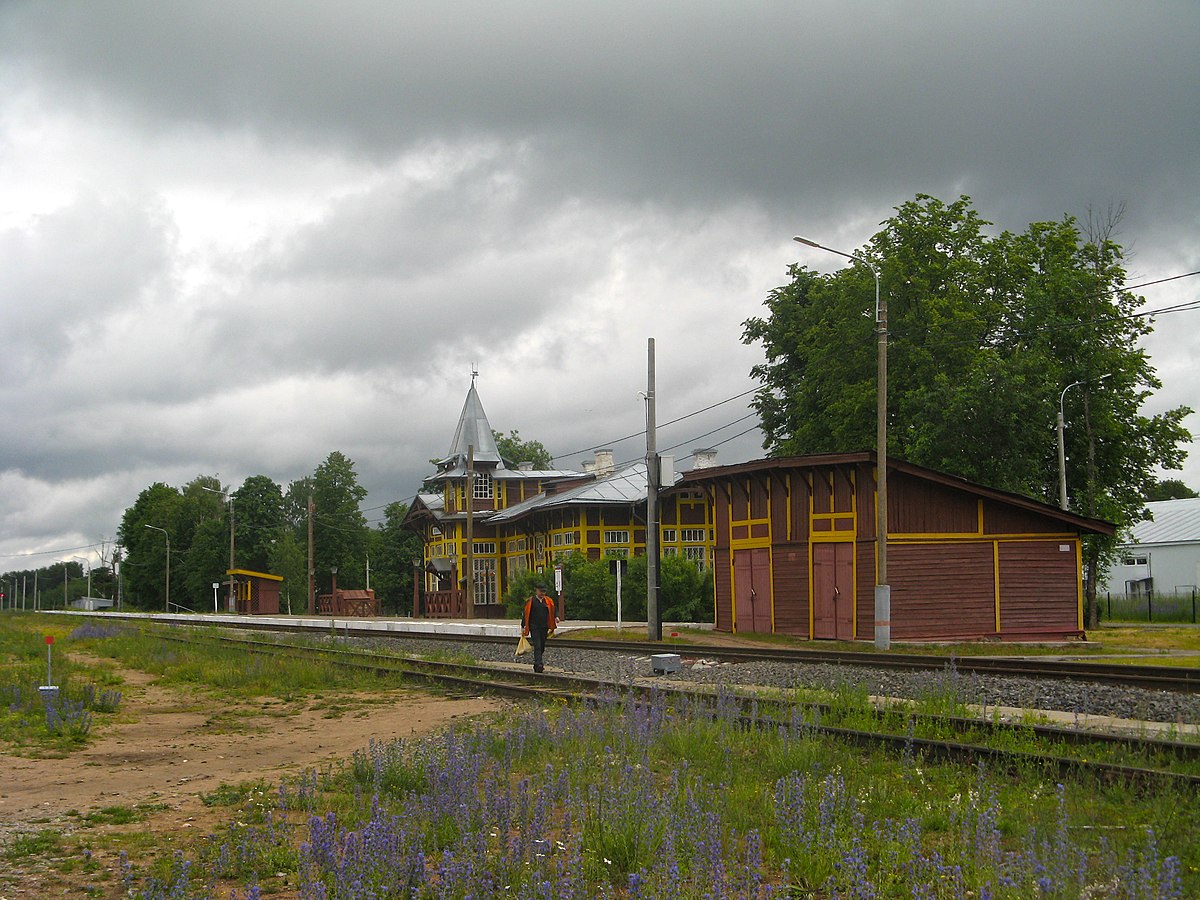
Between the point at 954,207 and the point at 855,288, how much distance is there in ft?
15.6

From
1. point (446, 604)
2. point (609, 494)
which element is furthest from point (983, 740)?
point (446, 604)

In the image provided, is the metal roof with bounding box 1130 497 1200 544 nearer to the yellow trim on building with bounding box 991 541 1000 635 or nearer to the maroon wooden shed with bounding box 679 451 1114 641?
the maroon wooden shed with bounding box 679 451 1114 641

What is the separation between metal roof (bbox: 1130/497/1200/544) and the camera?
62.3 metres

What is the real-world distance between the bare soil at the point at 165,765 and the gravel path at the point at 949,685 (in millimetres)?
3554

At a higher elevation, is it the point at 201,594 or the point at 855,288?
the point at 855,288

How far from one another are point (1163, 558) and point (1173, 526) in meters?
3.40

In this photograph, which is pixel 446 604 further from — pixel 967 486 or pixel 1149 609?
pixel 967 486

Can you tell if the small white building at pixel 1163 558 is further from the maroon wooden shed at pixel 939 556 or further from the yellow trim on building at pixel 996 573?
the yellow trim on building at pixel 996 573

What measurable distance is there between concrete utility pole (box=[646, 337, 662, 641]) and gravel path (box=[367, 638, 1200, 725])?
7.58m

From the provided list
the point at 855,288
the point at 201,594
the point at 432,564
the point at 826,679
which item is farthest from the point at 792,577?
the point at 201,594

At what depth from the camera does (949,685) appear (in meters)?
13.9

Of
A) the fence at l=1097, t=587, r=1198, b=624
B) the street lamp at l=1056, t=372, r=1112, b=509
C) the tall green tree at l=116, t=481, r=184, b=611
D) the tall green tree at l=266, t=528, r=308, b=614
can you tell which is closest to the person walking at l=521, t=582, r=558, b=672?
the street lamp at l=1056, t=372, r=1112, b=509

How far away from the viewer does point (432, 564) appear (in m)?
70.4

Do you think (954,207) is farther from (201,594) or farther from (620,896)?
(201,594)
